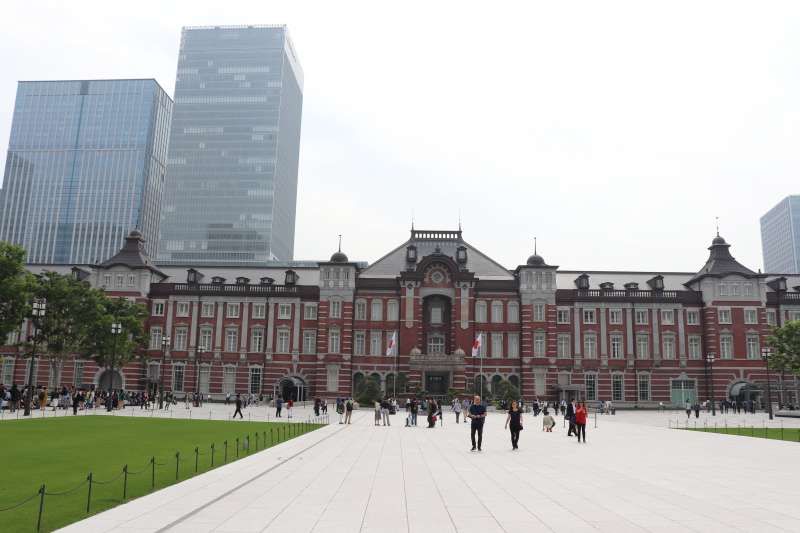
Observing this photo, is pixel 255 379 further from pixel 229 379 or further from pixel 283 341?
pixel 283 341

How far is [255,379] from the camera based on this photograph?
223 ft

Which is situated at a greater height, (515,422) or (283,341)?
(283,341)

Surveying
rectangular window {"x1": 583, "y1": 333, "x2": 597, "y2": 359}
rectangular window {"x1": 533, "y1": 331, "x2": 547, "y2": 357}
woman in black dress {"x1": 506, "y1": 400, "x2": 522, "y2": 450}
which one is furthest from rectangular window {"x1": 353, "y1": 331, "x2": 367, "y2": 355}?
woman in black dress {"x1": 506, "y1": 400, "x2": 522, "y2": 450}

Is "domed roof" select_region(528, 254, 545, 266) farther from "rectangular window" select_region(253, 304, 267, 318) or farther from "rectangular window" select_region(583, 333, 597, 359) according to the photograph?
"rectangular window" select_region(253, 304, 267, 318)

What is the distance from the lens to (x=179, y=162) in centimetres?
15888

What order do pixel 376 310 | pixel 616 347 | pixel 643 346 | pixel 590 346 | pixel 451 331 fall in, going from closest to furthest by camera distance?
pixel 451 331 < pixel 643 346 < pixel 616 347 < pixel 590 346 < pixel 376 310

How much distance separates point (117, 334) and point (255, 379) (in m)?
18.3

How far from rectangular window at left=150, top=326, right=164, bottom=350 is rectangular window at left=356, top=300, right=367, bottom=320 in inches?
840

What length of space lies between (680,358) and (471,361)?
21985mm

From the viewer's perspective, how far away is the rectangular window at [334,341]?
6669 centimetres

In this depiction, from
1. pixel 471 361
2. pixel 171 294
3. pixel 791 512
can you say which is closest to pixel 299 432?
pixel 791 512

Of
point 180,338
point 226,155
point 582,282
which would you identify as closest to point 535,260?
point 582,282

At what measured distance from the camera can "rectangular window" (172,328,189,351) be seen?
6844 centimetres

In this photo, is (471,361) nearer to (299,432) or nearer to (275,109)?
(299,432)
